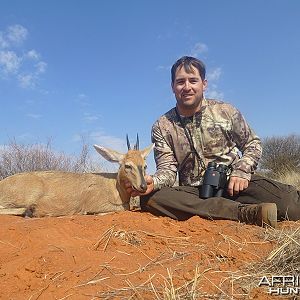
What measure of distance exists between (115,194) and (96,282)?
462 cm

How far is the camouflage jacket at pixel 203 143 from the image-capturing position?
6102 millimetres

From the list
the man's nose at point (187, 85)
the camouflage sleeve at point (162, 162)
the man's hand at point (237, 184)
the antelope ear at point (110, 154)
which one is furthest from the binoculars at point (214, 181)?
the antelope ear at point (110, 154)

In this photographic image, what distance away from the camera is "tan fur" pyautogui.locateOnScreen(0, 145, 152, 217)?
6914 millimetres

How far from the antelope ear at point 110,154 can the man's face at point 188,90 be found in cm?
175

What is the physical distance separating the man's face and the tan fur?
140 cm

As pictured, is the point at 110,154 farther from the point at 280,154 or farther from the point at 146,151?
the point at 280,154

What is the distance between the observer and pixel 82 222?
16.0ft

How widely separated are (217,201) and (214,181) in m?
0.43

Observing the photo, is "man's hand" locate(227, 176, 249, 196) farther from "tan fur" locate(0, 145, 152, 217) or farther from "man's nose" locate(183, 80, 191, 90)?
"tan fur" locate(0, 145, 152, 217)

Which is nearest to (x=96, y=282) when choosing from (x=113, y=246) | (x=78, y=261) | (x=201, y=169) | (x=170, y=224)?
(x=78, y=261)

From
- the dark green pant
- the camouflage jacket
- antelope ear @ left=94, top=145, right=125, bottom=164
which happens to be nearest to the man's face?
the camouflage jacket

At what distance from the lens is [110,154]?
7.45 m

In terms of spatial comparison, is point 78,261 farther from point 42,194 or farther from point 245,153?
point 42,194

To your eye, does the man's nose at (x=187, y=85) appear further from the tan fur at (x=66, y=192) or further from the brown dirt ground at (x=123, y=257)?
the brown dirt ground at (x=123, y=257)
